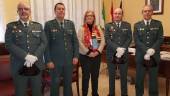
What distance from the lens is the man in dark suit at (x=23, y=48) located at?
263 cm

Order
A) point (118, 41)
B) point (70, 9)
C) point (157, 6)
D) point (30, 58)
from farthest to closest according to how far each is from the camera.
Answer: point (70, 9) < point (157, 6) < point (118, 41) < point (30, 58)

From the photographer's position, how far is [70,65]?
3.05 metres

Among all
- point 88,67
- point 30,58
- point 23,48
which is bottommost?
point 88,67

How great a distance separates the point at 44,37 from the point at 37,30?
0.38ft

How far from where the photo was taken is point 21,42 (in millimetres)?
2674

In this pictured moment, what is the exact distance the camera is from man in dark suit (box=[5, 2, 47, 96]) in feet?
8.62

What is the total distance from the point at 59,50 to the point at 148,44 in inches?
50.4

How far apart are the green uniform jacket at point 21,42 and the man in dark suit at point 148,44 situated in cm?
143

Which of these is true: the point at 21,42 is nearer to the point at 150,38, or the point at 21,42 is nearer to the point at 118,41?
the point at 118,41

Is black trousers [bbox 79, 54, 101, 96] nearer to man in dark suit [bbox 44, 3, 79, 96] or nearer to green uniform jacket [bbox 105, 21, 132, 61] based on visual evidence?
green uniform jacket [bbox 105, 21, 132, 61]

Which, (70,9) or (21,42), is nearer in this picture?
(21,42)

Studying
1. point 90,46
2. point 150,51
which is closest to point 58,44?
point 90,46

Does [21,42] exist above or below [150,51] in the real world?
above

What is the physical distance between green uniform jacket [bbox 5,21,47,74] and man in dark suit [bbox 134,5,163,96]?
143 cm
